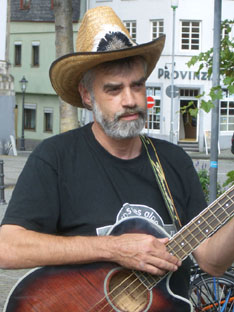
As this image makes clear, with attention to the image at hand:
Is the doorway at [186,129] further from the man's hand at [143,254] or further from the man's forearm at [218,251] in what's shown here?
the man's hand at [143,254]

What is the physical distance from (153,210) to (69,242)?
1.14 feet

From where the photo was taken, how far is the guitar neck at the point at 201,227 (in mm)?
2732

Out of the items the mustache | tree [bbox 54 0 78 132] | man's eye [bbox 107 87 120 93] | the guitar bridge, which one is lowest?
the guitar bridge

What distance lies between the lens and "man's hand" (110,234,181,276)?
2672 mm

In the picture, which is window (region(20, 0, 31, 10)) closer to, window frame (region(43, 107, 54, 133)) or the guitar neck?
window frame (region(43, 107, 54, 133))

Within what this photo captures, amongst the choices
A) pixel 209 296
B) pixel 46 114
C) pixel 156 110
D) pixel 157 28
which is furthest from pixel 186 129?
pixel 209 296

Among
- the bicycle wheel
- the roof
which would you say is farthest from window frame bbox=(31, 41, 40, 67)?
the bicycle wheel

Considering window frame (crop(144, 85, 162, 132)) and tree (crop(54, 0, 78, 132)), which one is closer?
tree (crop(54, 0, 78, 132))

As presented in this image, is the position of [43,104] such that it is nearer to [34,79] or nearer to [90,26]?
[34,79]

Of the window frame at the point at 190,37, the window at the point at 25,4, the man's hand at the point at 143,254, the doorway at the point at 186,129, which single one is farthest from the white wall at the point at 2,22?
the man's hand at the point at 143,254

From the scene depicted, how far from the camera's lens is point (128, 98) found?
2.86m

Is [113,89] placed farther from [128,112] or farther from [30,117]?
[30,117]

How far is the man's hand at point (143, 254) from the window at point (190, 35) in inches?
1350

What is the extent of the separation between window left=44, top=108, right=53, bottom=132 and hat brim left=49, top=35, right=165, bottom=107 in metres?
38.0
